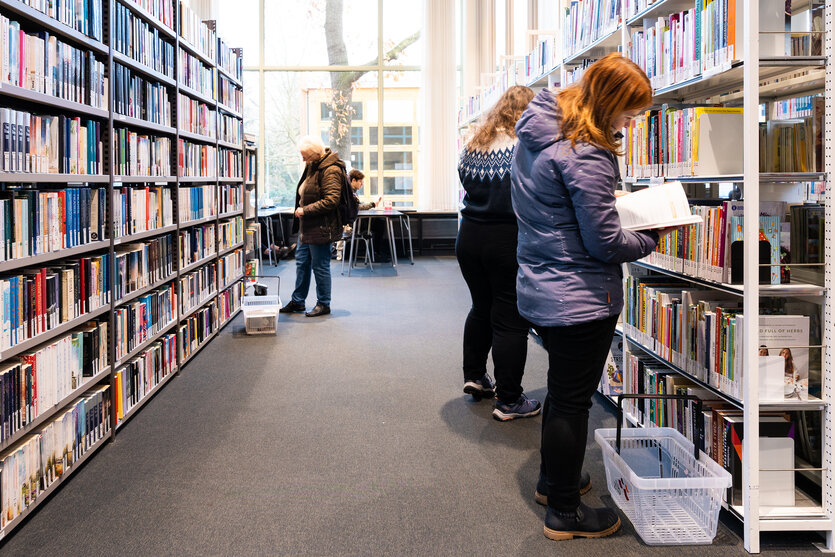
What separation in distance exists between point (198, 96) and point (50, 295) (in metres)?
2.56

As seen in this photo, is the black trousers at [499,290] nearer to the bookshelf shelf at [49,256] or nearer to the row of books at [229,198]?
the bookshelf shelf at [49,256]

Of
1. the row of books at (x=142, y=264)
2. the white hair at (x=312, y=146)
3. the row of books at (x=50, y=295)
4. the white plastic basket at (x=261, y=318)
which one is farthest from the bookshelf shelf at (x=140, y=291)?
the white hair at (x=312, y=146)

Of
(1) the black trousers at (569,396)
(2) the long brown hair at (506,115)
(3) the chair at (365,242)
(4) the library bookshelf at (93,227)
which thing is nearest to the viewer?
(1) the black trousers at (569,396)

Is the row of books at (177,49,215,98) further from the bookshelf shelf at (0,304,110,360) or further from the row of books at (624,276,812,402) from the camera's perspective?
the row of books at (624,276,812,402)

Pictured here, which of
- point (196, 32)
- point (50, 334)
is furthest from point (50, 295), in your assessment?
point (196, 32)

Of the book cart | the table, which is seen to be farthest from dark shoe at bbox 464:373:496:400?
the table

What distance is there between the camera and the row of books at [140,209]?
3270 mm

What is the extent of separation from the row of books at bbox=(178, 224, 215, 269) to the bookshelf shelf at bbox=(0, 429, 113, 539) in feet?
4.97

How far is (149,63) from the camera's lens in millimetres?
3807

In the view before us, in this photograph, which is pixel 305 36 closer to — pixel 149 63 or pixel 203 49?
pixel 203 49

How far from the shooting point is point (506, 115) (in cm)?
310

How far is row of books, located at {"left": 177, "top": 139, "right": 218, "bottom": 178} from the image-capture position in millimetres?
4418

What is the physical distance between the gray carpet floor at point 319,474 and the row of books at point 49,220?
0.87 m

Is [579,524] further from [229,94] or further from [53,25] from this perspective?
[229,94]
